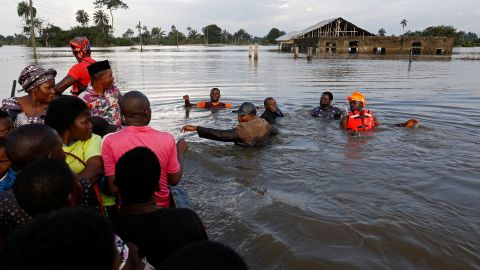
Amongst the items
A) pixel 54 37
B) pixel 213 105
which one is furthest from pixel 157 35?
pixel 213 105

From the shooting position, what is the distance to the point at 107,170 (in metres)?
2.81

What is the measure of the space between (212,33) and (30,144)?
4878 inches

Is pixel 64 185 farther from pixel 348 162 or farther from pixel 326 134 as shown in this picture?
pixel 326 134

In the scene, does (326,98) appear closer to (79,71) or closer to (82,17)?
(79,71)

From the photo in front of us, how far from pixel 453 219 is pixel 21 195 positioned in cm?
435

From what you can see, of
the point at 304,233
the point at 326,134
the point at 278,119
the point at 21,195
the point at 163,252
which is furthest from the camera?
the point at 278,119

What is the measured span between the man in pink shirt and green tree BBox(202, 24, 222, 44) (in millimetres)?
118246

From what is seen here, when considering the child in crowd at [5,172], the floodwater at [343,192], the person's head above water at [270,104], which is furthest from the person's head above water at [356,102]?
the child in crowd at [5,172]

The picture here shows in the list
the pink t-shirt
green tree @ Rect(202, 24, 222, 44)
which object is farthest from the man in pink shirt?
green tree @ Rect(202, 24, 222, 44)

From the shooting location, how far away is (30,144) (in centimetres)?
221

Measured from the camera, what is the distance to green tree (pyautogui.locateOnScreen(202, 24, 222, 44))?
118662 millimetres

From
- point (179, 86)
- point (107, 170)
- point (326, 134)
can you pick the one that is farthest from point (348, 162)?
point (179, 86)

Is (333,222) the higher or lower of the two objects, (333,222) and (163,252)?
the lower

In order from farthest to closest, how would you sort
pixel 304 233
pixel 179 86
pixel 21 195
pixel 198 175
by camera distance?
1. pixel 179 86
2. pixel 198 175
3. pixel 304 233
4. pixel 21 195
